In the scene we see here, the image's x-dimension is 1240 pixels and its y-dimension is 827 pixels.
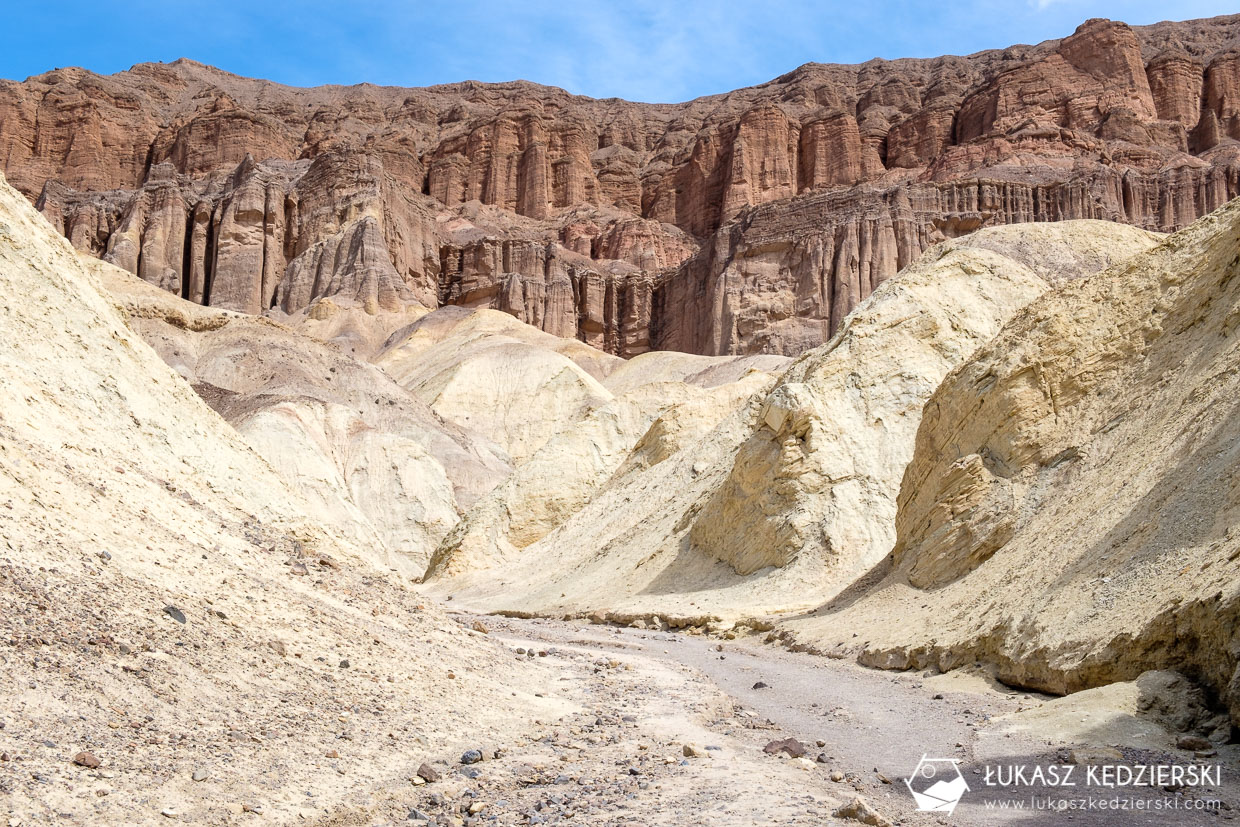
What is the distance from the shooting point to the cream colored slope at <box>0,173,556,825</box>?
7.07 metres

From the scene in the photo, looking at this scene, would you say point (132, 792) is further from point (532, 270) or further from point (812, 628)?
point (532, 270)

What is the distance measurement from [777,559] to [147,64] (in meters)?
171

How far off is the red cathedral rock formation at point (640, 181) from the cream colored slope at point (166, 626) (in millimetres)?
77046

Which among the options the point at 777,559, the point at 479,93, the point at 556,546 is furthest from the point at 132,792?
the point at 479,93

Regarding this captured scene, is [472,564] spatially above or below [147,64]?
below

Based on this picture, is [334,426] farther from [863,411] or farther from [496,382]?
[863,411]

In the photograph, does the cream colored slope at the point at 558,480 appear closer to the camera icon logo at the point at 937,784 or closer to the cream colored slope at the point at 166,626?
the cream colored slope at the point at 166,626

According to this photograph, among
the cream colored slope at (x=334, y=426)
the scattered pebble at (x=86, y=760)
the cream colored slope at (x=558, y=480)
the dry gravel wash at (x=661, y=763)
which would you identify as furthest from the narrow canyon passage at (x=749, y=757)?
the cream colored slope at (x=334, y=426)

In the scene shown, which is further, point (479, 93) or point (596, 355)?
point (479, 93)

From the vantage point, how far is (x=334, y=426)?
55.7 metres

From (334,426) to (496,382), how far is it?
2135 cm

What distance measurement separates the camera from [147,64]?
16875cm

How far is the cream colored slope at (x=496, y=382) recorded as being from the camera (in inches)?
2830

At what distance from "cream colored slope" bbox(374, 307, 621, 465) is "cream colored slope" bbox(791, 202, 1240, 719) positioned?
158 feet
